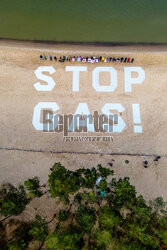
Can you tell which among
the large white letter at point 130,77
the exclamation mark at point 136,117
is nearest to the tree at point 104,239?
the exclamation mark at point 136,117

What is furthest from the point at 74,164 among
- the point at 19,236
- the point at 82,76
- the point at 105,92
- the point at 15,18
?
the point at 15,18

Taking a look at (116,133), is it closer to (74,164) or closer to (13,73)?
(74,164)

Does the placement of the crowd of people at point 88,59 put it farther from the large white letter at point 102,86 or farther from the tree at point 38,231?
the tree at point 38,231

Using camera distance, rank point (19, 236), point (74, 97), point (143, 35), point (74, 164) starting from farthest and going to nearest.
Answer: point (143, 35) → point (74, 97) → point (74, 164) → point (19, 236)

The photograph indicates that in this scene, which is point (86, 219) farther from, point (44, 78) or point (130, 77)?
point (130, 77)

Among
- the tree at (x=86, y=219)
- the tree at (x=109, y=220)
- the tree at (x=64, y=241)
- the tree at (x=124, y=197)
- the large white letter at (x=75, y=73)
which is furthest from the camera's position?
the large white letter at (x=75, y=73)
